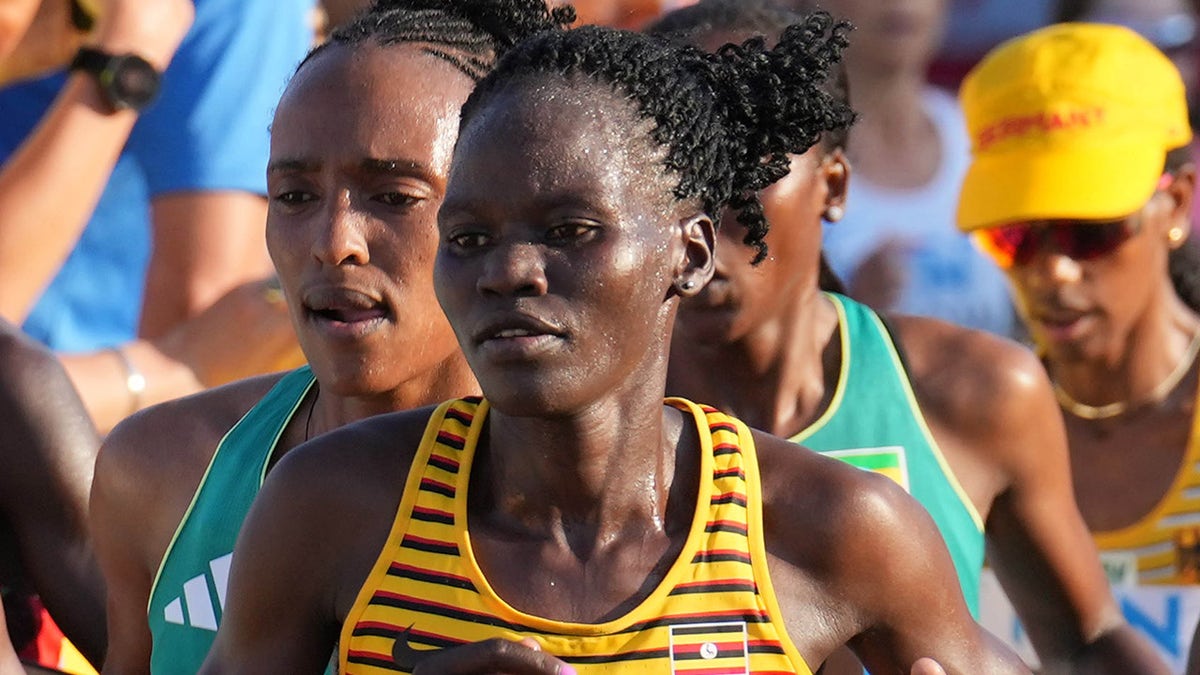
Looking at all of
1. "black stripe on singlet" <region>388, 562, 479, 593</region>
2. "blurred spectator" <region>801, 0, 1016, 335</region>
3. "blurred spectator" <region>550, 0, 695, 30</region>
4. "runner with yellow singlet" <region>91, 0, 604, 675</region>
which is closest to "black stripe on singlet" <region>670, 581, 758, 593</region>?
"black stripe on singlet" <region>388, 562, 479, 593</region>

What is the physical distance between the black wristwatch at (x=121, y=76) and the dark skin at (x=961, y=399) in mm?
1342

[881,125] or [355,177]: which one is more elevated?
[881,125]

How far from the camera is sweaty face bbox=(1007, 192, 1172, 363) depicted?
4930 millimetres

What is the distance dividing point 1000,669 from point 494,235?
78 cm

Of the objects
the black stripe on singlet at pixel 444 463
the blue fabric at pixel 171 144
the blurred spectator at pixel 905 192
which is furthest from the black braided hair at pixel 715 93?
the blurred spectator at pixel 905 192

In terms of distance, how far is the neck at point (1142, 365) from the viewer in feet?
16.7

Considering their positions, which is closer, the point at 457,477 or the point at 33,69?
the point at 457,477

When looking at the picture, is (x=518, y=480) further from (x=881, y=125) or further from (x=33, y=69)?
(x=881, y=125)

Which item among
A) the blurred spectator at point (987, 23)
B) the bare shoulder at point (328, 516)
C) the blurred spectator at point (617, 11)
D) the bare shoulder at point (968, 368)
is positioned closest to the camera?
the bare shoulder at point (328, 516)

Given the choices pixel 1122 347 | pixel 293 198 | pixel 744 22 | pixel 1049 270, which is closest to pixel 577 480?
pixel 293 198

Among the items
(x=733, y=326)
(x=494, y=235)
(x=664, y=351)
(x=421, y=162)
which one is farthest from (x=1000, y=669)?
(x=733, y=326)

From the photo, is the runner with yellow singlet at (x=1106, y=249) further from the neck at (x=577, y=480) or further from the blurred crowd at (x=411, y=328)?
the neck at (x=577, y=480)

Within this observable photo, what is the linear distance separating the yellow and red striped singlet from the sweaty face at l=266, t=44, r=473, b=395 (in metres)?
0.53

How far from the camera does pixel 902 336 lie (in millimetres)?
3865
